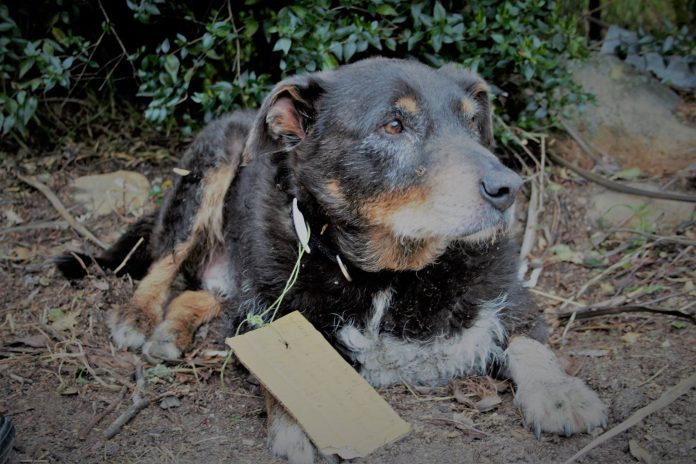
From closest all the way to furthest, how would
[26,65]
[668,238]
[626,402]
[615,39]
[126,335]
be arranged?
1. [626,402]
2. [126,335]
3. [668,238]
4. [26,65]
5. [615,39]

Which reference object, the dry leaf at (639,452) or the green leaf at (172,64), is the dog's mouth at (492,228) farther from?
the green leaf at (172,64)

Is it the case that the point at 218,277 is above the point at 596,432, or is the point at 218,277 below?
below

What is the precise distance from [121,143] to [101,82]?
584 millimetres

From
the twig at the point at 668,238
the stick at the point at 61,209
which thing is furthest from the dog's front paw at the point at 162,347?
the twig at the point at 668,238

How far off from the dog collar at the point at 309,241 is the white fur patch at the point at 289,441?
83 cm

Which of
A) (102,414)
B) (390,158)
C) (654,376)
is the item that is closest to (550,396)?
(654,376)

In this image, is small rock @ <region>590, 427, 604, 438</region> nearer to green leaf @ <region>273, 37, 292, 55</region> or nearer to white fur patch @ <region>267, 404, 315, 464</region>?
white fur patch @ <region>267, 404, 315, 464</region>

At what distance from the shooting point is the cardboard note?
126 inches

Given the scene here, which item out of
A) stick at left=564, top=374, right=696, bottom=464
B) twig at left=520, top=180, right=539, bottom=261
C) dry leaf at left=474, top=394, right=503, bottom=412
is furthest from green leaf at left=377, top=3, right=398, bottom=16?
stick at left=564, top=374, right=696, bottom=464

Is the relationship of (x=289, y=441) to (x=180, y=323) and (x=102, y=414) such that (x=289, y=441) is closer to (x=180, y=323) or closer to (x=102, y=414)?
(x=102, y=414)

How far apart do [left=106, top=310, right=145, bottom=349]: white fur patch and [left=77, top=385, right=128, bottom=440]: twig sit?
496mm

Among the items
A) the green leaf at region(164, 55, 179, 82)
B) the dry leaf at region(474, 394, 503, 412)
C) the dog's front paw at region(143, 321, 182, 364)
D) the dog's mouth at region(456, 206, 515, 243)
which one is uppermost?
the dog's mouth at region(456, 206, 515, 243)

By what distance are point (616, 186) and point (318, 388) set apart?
10.7 ft

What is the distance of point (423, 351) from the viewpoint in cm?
386
